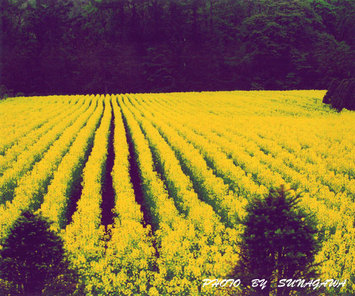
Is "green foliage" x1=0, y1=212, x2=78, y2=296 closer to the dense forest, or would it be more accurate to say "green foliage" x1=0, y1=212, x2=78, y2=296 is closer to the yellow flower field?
the yellow flower field

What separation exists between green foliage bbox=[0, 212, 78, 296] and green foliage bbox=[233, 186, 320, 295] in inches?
143

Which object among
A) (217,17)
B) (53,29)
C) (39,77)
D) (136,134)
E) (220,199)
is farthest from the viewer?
(217,17)

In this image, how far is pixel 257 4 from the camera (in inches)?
3189

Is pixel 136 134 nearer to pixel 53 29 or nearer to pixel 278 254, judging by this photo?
pixel 278 254

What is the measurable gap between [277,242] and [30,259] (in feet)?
15.1

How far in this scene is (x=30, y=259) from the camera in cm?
578

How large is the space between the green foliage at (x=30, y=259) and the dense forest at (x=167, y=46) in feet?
199

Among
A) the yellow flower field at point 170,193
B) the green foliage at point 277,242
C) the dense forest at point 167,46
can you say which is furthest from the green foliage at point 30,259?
the dense forest at point 167,46

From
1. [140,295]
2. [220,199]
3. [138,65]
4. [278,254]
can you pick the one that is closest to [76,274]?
[140,295]

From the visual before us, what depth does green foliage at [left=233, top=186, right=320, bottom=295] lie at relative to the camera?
521cm

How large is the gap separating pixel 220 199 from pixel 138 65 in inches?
2379

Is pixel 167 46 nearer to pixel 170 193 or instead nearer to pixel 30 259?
pixel 170 193

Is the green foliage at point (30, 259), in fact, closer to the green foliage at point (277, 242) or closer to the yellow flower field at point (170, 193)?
the yellow flower field at point (170, 193)

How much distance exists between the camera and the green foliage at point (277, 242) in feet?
17.1
